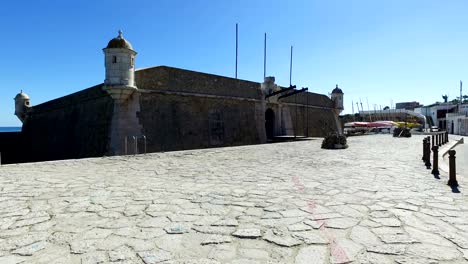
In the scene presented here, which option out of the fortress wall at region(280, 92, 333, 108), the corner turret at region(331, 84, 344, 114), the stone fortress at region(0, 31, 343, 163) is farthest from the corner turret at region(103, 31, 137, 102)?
the corner turret at region(331, 84, 344, 114)

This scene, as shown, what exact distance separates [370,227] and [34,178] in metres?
6.44

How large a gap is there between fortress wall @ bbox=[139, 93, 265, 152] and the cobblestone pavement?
829 centimetres

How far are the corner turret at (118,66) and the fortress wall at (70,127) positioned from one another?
4.63ft

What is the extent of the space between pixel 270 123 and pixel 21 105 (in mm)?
20099

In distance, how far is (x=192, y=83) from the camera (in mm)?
16578

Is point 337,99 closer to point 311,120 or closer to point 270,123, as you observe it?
point 311,120

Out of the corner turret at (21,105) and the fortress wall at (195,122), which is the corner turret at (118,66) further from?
the corner turret at (21,105)

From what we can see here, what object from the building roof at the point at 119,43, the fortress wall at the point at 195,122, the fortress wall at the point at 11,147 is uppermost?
the building roof at the point at 119,43

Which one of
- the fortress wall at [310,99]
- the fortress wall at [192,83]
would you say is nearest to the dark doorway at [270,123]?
the fortress wall at [310,99]

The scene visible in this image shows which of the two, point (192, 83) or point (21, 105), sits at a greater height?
point (192, 83)

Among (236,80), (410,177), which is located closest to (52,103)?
(236,80)

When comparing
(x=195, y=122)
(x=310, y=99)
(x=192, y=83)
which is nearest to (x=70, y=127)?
(x=195, y=122)

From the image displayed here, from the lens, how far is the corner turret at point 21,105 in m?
23.3

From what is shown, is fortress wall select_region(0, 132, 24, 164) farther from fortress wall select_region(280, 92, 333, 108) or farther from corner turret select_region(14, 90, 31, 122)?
fortress wall select_region(280, 92, 333, 108)
